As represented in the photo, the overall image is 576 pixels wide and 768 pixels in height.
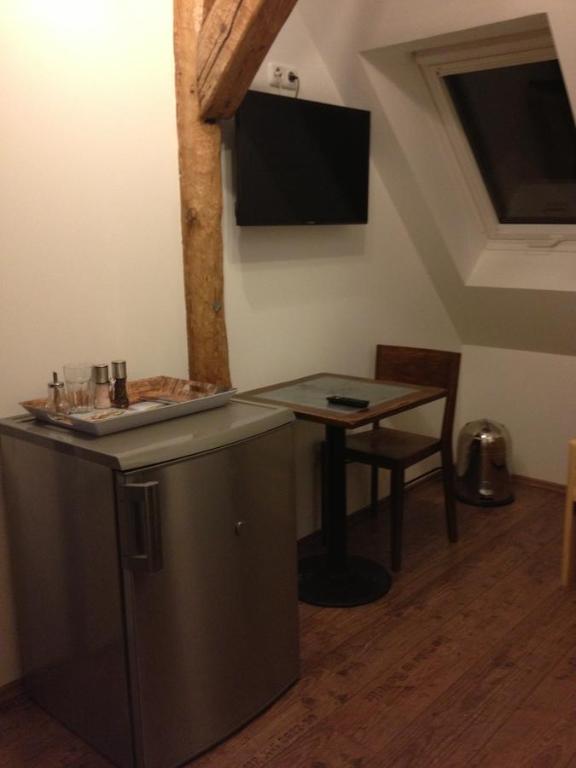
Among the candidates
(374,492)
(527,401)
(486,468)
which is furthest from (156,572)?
(527,401)

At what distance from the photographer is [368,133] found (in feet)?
9.95

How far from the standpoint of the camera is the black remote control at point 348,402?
2.50 m

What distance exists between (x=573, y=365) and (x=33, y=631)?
108 inches

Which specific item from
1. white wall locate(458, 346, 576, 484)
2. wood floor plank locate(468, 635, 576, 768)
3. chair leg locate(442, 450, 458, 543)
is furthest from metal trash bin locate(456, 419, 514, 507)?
wood floor plank locate(468, 635, 576, 768)

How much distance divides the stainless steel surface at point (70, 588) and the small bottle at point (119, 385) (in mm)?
278

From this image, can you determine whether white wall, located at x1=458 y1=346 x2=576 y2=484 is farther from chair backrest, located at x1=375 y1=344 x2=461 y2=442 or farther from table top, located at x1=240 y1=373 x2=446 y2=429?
table top, located at x1=240 y1=373 x2=446 y2=429

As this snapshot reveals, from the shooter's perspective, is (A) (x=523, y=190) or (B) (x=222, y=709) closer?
(B) (x=222, y=709)

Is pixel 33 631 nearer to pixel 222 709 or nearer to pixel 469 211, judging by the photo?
pixel 222 709

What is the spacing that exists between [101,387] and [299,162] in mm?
1205

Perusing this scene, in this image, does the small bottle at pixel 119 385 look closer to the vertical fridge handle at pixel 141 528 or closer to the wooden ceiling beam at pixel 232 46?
the vertical fridge handle at pixel 141 528

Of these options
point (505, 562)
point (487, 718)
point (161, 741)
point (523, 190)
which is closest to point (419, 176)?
point (523, 190)

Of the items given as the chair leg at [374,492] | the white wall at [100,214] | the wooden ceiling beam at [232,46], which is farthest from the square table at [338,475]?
the wooden ceiling beam at [232,46]

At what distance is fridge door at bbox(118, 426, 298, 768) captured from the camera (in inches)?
67.8

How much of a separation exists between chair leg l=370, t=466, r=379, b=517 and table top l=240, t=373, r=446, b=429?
22.9 inches
